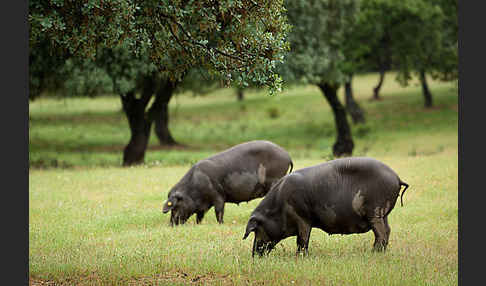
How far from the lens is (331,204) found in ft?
33.9

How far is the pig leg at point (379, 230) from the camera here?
10359 mm

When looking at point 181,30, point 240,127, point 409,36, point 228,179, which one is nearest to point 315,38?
point 409,36

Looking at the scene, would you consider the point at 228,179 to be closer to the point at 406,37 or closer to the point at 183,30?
the point at 183,30

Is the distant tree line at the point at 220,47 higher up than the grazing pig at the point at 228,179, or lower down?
higher up

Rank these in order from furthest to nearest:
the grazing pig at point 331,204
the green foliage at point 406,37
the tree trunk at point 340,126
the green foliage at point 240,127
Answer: the green foliage at point 406,37 < the green foliage at point 240,127 < the tree trunk at point 340,126 < the grazing pig at point 331,204

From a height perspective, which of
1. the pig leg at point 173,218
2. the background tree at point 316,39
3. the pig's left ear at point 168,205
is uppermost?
the background tree at point 316,39

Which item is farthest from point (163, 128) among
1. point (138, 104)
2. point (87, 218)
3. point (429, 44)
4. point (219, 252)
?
point (219, 252)

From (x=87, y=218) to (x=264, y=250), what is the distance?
614 cm

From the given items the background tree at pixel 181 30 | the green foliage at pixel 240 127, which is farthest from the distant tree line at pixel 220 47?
the green foliage at pixel 240 127

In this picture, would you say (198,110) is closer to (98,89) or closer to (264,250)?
(98,89)

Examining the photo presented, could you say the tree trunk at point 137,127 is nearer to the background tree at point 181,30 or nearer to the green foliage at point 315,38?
the green foliage at point 315,38

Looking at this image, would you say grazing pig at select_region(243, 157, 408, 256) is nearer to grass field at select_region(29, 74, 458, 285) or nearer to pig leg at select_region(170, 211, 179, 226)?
grass field at select_region(29, 74, 458, 285)

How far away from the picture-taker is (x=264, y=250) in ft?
34.6

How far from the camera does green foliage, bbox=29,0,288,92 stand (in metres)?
9.72
